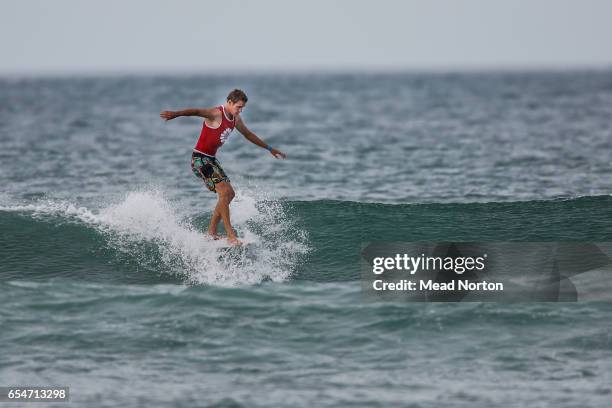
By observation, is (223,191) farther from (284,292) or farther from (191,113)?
Answer: (284,292)

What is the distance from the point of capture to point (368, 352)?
31.7ft

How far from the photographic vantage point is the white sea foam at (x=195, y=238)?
12.2m

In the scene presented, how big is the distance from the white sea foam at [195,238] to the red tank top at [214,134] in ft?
4.64

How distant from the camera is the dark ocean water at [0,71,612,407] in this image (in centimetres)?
888

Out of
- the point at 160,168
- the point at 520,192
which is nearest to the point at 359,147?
the point at 160,168

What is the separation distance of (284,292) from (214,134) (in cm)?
→ 246

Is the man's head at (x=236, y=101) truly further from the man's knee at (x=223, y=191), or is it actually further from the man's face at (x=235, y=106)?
the man's knee at (x=223, y=191)

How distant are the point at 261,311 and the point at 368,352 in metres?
1.72

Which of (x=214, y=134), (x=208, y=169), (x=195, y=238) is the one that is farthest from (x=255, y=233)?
(x=214, y=134)

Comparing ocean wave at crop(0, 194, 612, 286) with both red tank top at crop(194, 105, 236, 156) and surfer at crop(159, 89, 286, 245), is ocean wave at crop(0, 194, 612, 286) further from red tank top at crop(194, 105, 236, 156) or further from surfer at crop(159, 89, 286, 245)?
red tank top at crop(194, 105, 236, 156)

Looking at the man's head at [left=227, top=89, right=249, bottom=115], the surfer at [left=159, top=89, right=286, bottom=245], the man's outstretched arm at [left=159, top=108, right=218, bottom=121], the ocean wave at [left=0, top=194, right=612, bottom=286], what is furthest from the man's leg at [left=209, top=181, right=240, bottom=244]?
the man's head at [left=227, top=89, right=249, bottom=115]

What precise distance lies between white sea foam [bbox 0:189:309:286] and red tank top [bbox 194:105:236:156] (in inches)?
55.7

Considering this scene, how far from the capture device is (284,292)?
11.5 metres

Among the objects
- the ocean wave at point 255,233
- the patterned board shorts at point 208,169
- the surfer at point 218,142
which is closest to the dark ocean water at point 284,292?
the ocean wave at point 255,233
